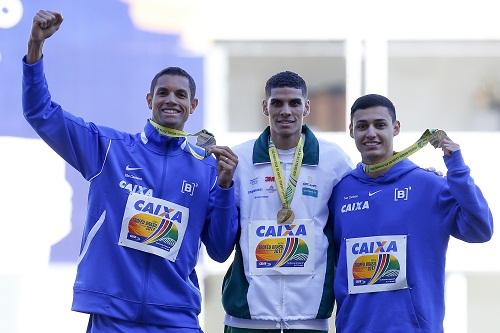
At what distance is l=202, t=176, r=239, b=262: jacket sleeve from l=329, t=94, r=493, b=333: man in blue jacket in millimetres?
427

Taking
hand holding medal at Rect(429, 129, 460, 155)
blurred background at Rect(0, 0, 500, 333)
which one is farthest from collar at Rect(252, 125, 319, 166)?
blurred background at Rect(0, 0, 500, 333)

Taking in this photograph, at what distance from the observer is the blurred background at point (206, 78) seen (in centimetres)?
593

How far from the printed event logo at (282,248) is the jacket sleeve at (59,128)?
0.72 metres

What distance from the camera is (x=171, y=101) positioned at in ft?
Answer: 12.5

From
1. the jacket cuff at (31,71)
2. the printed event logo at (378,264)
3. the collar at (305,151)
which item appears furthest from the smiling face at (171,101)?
the printed event logo at (378,264)

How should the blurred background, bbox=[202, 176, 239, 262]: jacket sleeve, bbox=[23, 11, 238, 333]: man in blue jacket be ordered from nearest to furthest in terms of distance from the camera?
bbox=[23, 11, 238, 333]: man in blue jacket → bbox=[202, 176, 239, 262]: jacket sleeve → the blurred background

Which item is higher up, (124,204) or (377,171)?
(377,171)

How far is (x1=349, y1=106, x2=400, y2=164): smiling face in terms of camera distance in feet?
12.4

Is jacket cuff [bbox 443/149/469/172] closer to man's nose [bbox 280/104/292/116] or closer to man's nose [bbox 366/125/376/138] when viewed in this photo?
man's nose [bbox 366/125/376/138]

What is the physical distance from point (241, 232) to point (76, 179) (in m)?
2.38

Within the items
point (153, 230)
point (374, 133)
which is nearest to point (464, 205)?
point (374, 133)

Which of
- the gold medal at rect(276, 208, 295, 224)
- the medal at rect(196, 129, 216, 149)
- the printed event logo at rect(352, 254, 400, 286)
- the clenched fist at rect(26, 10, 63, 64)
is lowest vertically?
the printed event logo at rect(352, 254, 400, 286)

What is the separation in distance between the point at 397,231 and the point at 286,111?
66 cm

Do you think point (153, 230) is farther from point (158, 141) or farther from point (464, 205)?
point (464, 205)
